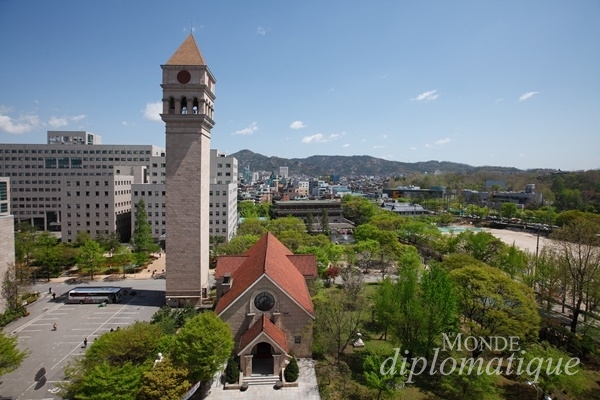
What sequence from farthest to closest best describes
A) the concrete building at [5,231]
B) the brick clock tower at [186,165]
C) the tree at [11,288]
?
the brick clock tower at [186,165], the tree at [11,288], the concrete building at [5,231]

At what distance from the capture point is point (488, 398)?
2125 cm

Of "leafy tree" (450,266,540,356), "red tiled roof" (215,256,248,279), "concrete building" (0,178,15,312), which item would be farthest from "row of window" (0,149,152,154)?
"leafy tree" (450,266,540,356)

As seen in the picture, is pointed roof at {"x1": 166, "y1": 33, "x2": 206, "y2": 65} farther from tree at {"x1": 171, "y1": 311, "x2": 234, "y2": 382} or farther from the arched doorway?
the arched doorway

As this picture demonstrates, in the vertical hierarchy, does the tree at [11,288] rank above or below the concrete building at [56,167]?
below

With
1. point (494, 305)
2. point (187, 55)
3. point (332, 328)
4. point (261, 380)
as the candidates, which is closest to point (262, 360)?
point (261, 380)

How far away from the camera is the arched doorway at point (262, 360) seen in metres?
23.3

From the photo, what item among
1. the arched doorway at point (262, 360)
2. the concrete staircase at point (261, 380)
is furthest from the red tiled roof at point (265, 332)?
the concrete staircase at point (261, 380)

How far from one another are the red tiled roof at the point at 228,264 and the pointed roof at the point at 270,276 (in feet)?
2.07

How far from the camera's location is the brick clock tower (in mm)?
32009

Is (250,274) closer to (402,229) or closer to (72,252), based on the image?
(72,252)

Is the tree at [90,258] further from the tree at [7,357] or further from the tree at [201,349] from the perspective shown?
the tree at [201,349]

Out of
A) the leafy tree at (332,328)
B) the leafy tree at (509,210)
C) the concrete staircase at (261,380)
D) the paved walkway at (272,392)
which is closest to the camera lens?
the paved walkway at (272,392)

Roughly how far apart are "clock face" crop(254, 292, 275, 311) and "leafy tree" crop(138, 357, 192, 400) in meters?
6.76

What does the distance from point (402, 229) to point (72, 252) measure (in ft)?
167
